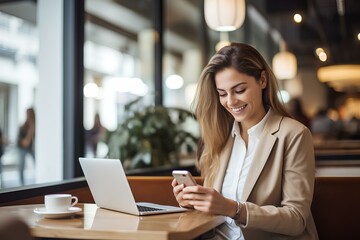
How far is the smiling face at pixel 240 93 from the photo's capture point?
237 cm

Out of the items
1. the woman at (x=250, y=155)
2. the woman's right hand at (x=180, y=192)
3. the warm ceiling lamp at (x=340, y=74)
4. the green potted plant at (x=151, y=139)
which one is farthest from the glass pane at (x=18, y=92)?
the warm ceiling lamp at (x=340, y=74)

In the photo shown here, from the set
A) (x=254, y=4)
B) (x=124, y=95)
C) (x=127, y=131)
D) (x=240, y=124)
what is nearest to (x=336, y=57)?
(x=254, y=4)

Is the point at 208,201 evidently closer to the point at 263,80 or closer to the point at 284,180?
the point at 284,180

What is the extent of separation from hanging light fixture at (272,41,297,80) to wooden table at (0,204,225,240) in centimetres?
586

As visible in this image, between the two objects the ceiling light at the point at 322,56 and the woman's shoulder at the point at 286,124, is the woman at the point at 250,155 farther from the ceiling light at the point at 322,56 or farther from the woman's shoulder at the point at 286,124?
the ceiling light at the point at 322,56

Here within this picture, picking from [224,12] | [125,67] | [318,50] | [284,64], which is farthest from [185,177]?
[284,64]

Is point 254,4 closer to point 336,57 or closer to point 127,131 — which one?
point 336,57

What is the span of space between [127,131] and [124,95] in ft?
3.36

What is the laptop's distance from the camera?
6.95 feet

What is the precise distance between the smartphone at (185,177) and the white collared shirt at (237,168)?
296 mm

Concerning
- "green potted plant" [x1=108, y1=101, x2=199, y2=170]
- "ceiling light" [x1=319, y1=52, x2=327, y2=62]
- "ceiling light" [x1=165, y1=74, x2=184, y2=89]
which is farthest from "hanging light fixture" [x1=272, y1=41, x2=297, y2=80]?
"green potted plant" [x1=108, y1=101, x2=199, y2=170]

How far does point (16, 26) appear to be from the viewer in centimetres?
401

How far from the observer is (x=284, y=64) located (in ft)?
25.9

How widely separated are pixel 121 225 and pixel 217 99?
890 millimetres
